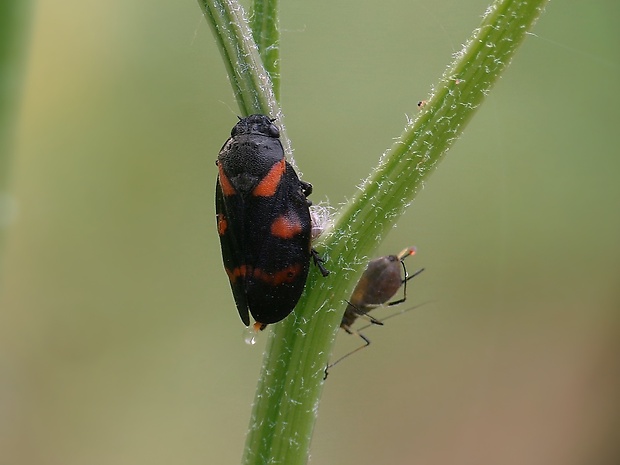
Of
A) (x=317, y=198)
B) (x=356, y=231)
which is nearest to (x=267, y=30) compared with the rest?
(x=356, y=231)

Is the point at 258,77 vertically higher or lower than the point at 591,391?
higher

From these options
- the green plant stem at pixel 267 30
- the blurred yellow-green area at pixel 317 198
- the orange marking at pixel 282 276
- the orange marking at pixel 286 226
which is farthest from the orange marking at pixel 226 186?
the blurred yellow-green area at pixel 317 198

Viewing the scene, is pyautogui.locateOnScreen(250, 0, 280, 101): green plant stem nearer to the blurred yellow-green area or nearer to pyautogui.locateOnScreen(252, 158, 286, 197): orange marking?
pyautogui.locateOnScreen(252, 158, 286, 197): orange marking

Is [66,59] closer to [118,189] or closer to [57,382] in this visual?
[118,189]

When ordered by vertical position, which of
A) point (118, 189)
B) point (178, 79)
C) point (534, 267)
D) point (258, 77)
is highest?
point (258, 77)

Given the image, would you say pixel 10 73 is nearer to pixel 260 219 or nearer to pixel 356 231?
pixel 260 219

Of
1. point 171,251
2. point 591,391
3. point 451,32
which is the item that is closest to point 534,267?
point 591,391
